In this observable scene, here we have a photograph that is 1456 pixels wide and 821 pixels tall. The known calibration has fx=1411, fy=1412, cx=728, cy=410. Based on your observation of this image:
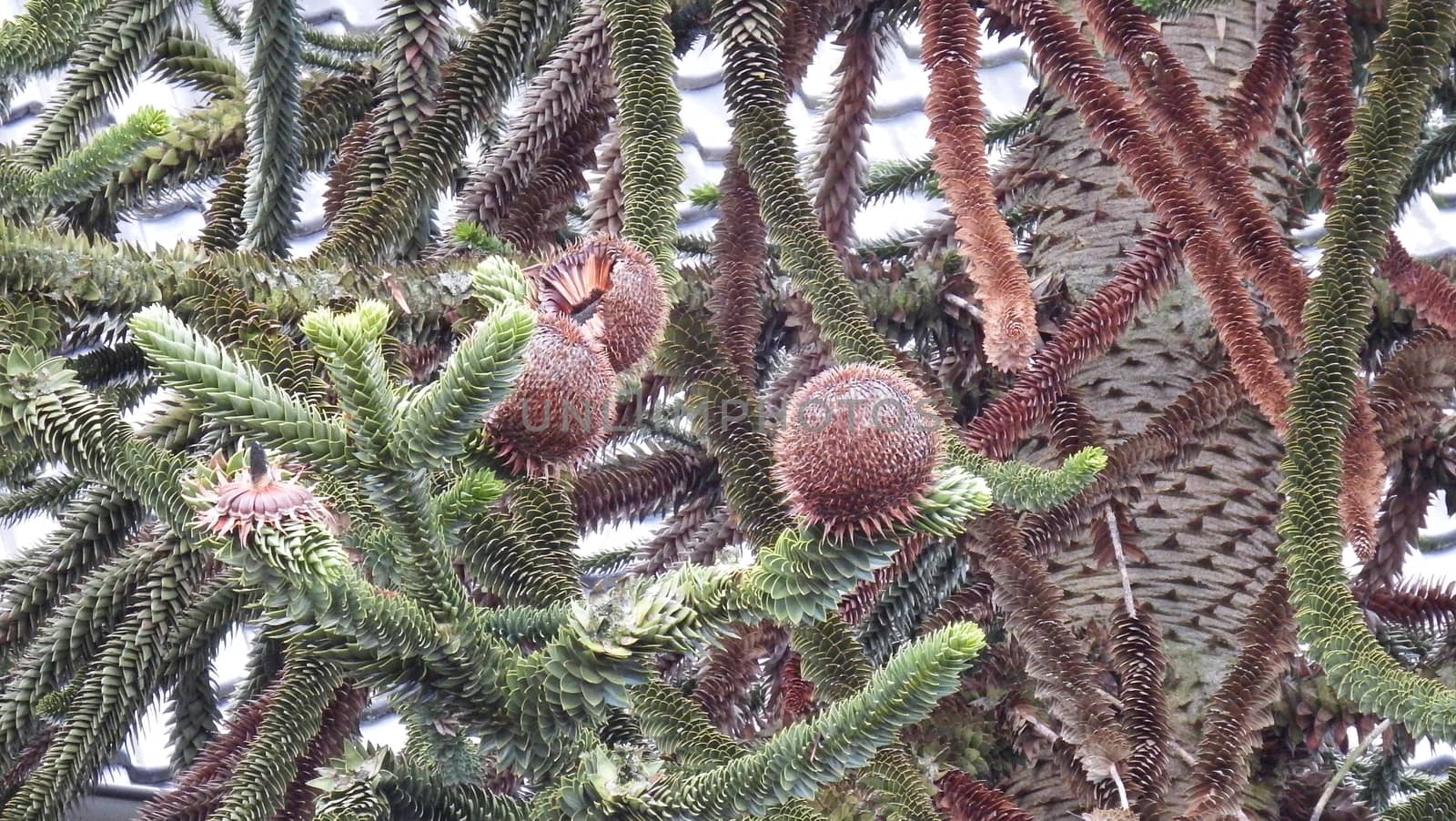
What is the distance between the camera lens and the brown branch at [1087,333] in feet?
5.29

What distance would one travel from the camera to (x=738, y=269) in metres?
1.85

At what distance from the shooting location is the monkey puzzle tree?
1.03 metres

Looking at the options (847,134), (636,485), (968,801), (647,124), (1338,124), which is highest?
(847,134)

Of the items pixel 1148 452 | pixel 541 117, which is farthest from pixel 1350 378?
pixel 541 117

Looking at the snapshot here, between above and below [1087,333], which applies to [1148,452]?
below

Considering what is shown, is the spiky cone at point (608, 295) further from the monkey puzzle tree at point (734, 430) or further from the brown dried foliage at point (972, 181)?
the brown dried foliage at point (972, 181)

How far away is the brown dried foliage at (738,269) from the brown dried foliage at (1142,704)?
1.82 feet

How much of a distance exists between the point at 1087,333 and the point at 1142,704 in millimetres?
428

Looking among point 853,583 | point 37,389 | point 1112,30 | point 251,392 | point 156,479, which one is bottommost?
point 853,583

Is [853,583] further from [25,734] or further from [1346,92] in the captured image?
[25,734]

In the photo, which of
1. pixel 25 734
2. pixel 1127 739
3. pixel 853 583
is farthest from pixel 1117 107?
pixel 25 734

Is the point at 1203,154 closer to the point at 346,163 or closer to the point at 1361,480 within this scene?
the point at 1361,480

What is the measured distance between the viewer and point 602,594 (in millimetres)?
1074

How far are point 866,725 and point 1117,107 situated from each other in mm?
930
